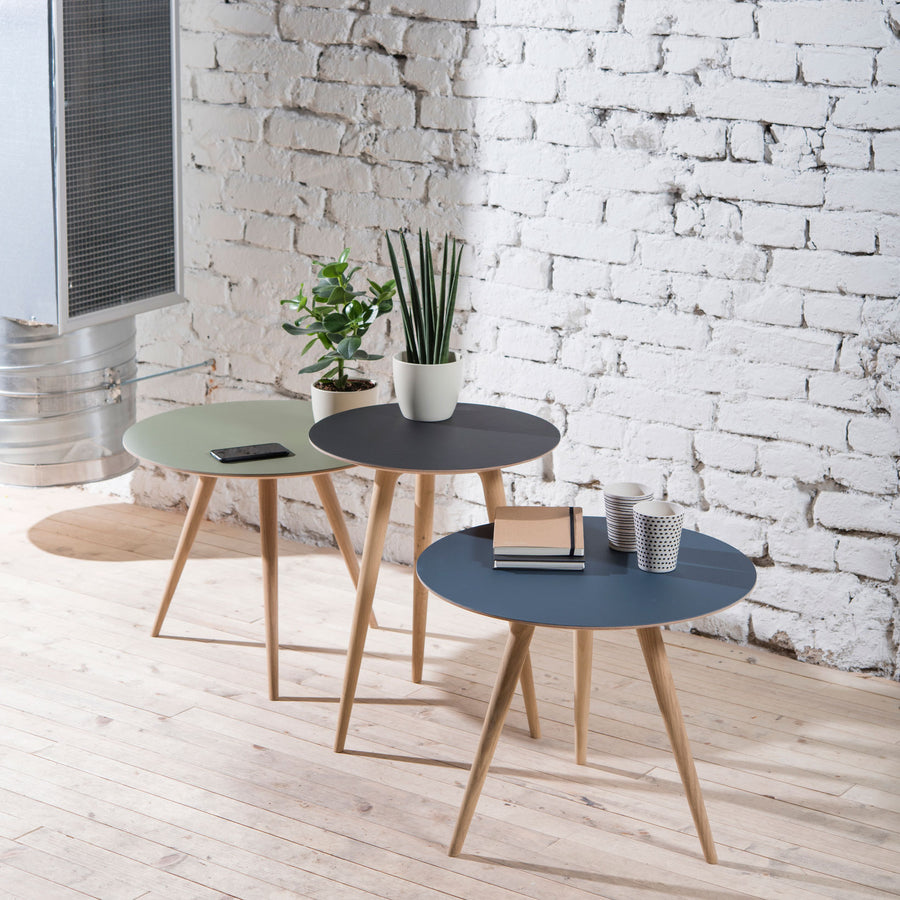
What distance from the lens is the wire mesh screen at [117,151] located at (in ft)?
8.60

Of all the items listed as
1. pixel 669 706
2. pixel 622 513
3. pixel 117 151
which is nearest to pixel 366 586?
pixel 622 513

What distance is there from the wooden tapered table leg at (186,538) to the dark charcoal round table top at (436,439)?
14.9 inches

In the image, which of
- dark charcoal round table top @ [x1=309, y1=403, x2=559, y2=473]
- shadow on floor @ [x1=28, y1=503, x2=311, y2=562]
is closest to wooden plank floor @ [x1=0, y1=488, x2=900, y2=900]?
shadow on floor @ [x1=28, y1=503, x2=311, y2=562]

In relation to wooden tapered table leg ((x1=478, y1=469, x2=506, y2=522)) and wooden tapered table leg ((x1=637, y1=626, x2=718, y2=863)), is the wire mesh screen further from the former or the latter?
wooden tapered table leg ((x1=637, y1=626, x2=718, y2=863))

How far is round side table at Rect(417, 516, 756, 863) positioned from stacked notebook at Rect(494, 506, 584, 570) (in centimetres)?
2

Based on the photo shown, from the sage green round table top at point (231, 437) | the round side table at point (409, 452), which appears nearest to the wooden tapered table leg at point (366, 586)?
the round side table at point (409, 452)

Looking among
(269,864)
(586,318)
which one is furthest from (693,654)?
(269,864)

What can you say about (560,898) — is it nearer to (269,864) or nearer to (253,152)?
(269,864)

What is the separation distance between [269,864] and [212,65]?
197cm

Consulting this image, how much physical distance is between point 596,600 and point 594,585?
0.21ft

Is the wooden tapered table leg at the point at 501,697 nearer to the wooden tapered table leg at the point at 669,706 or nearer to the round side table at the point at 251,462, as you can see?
the wooden tapered table leg at the point at 669,706

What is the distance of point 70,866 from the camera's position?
1.87 meters

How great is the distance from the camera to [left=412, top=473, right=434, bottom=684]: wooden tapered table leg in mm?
2432

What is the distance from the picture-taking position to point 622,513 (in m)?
2.00
